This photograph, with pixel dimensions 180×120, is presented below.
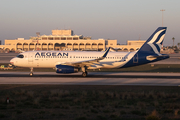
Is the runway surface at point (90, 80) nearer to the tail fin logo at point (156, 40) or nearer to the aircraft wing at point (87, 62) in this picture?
the aircraft wing at point (87, 62)

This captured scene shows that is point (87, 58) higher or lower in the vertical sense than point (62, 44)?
lower

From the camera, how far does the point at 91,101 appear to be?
16797 mm

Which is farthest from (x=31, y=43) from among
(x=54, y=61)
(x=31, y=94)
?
(x=31, y=94)

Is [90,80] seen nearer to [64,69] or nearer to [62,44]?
[64,69]

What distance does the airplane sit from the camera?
32750mm

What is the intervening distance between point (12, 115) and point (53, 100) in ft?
15.1

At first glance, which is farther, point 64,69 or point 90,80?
point 64,69

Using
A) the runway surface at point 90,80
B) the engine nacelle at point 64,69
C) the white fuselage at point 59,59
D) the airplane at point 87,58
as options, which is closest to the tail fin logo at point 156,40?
the airplane at point 87,58

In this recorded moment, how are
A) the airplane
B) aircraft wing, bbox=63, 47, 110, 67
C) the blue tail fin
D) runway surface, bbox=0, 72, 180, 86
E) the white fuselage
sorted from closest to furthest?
1. runway surface, bbox=0, 72, 180, 86
2. aircraft wing, bbox=63, 47, 110, 67
3. the airplane
4. the white fuselage
5. the blue tail fin

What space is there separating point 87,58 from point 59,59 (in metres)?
4.47

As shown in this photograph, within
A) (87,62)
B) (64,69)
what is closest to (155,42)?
(87,62)

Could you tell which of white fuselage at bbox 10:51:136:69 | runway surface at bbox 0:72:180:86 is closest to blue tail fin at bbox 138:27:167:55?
white fuselage at bbox 10:51:136:69

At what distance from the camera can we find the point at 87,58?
33781mm

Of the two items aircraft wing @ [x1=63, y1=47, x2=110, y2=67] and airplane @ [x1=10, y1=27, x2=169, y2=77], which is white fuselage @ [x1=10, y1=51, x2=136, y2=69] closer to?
airplane @ [x1=10, y1=27, x2=169, y2=77]
